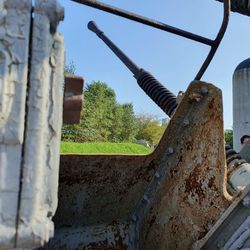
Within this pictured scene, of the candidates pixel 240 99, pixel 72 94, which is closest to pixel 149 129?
pixel 240 99

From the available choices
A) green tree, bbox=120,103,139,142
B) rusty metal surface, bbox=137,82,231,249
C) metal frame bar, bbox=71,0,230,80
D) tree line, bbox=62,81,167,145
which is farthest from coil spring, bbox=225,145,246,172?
green tree, bbox=120,103,139,142

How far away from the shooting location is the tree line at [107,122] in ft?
72.6

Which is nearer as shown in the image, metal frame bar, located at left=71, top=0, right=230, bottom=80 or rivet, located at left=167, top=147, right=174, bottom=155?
rivet, located at left=167, top=147, right=174, bottom=155

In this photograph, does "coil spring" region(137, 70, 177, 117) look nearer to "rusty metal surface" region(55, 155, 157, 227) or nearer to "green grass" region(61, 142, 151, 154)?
"rusty metal surface" region(55, 155, 157, 227)

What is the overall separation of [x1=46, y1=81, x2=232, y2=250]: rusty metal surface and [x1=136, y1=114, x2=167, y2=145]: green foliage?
28228 mm

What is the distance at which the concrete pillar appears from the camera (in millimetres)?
6207

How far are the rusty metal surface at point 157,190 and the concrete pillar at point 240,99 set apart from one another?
4357 mm

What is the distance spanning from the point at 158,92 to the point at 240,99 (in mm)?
3853

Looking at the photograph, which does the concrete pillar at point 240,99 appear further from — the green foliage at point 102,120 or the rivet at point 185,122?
the green foliage at point 102,120

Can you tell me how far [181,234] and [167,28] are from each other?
47.0 inches

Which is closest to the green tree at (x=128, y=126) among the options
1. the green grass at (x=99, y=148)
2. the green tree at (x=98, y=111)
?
the green tree at (x=98, y=111)

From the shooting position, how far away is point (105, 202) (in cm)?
203

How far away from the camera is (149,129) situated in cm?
3169

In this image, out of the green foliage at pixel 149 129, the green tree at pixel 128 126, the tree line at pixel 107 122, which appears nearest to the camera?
the tree line at pixel 107 122
